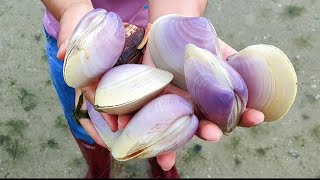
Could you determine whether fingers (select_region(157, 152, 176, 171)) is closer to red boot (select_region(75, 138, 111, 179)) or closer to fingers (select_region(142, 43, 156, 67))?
fingers (select_region(142, 43, 156, 67))

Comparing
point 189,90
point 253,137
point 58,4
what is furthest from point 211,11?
point 189,90

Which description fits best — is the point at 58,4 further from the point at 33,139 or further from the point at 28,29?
the point at 28,29

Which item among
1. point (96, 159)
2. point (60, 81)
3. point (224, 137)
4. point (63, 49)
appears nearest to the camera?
point (63, 49)

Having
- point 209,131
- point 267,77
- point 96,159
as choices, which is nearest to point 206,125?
point 209,131

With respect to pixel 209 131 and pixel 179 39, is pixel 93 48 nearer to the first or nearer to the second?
pixel 179 39

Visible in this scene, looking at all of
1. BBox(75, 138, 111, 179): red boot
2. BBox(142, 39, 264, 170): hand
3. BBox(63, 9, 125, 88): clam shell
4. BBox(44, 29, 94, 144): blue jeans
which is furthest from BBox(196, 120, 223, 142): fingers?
BBox(75, 138, 111, 179): red boot
